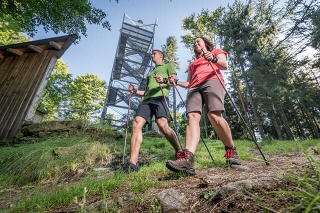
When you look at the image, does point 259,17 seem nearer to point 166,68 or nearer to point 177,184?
point 166,68

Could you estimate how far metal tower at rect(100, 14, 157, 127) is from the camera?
14.1 m

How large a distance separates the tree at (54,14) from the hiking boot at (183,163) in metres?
7.33

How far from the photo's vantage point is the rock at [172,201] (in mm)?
1332

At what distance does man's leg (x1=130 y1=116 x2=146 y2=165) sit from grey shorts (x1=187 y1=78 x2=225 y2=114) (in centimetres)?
96

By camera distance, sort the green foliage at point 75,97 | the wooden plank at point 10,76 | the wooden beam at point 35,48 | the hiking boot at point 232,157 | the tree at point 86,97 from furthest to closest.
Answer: the tree at point 86,97, the green foliage at point 75,97, the wooden beam at point 35,48, the wooden plank at point 10,76, the hiking boot at point 232,157

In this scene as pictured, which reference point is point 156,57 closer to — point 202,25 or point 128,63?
point 128,63

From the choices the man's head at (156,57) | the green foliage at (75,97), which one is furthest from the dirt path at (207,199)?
the green foliage at (75,97)

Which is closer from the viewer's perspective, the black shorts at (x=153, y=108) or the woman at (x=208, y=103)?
the woman at (x=208, y=103)

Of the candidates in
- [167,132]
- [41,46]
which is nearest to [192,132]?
[167,132]

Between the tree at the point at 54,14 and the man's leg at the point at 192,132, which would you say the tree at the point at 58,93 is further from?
the man's leg at the point at 192,132

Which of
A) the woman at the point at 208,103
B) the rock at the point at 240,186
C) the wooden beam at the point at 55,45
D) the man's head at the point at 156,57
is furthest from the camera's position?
the wooden beam at the point at 55,45

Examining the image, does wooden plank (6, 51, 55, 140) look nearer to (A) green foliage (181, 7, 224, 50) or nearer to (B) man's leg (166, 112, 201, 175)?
(B) man's leg (166, 112, 201, 175)

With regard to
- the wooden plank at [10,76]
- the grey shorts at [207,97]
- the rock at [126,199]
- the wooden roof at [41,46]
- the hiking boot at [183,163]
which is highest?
the wooden roof at [41,46]

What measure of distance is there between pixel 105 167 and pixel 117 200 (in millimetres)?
2129
